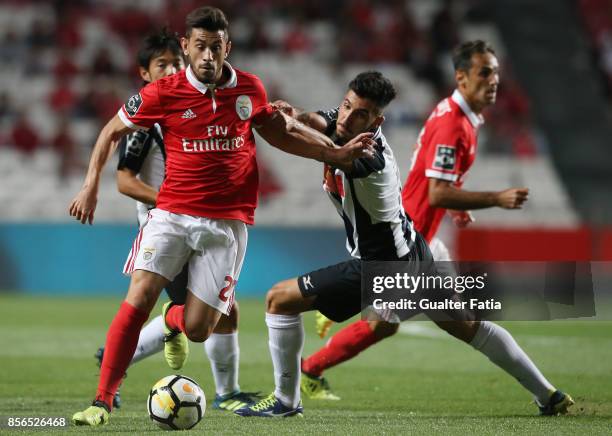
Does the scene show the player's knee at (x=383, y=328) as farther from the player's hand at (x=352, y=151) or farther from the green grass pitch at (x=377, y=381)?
the player's hand at (x=352, y=151)

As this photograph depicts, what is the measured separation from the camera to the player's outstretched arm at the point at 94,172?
602cm

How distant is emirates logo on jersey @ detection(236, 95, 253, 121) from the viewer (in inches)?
252

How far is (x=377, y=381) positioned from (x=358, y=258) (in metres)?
2.41

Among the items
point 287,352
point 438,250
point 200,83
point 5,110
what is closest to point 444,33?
point 5,110

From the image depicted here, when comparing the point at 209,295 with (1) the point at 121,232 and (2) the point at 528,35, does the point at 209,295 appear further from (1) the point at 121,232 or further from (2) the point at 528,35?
(2) the point at 528,35

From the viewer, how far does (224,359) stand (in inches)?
284

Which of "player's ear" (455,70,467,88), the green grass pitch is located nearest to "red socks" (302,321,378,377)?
the green grass pitch

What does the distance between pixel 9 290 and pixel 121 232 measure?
6.74ft

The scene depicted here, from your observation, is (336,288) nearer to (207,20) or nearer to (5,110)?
(207,20)

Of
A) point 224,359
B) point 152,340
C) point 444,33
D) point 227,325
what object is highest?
point 444,33

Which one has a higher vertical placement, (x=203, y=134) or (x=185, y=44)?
(x=185, y=44)

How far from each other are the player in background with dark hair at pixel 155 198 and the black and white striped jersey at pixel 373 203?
3.43 ft

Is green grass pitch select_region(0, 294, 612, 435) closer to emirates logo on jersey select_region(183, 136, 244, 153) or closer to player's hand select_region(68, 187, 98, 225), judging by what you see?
player's hand select_region(68, 187, 98, 225)

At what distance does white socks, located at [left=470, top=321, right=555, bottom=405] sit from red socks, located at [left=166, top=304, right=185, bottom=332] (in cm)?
176
